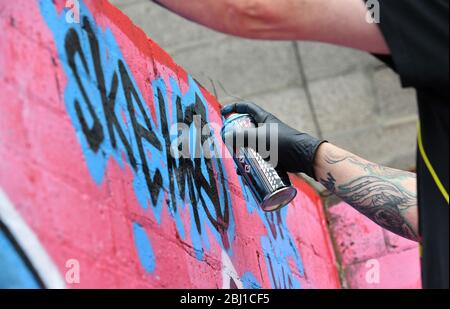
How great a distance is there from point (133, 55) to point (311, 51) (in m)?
2.77

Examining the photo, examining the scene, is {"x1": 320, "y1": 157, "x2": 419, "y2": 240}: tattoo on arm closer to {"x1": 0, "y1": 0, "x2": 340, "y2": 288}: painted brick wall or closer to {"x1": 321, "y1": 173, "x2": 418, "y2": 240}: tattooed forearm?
{"x1": 321, "y1": 173, "x2": 418, "y2": 240}: tattooed forearm

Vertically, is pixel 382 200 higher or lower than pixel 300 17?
lower

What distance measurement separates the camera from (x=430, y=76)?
1.49 m

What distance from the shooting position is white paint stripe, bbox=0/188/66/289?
63.6 inches

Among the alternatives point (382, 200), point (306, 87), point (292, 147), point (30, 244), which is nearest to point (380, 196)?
point (382, 200)

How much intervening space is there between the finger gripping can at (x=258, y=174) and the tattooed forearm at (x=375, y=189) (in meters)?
0.17

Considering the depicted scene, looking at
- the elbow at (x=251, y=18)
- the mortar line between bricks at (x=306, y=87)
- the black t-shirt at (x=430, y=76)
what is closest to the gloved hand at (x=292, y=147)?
the black t-shirt at (x=430, y=76)

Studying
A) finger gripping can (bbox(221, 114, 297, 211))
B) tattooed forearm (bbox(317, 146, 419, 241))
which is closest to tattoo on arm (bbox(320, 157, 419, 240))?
tattooed forearm (bbox(317, 146, 419, 241))

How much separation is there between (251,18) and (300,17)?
0.29 ft

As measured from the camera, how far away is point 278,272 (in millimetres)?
3336

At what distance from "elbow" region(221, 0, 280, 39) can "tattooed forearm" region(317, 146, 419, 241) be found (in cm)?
128

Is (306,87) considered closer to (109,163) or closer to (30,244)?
(109,163)
